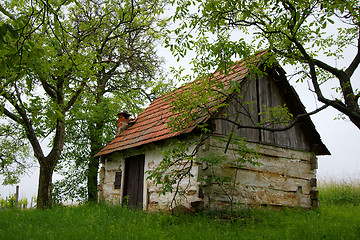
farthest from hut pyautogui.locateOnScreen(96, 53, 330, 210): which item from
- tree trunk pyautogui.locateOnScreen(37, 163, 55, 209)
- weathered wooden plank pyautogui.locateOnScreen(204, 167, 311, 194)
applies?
tree trunk pyautogui.locateOnScreen(37, 163, 55, 209)

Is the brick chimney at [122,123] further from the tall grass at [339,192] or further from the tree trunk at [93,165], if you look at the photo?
the tall grass at [339,192]

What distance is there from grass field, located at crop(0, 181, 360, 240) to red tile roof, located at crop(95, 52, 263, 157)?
91.9 inches

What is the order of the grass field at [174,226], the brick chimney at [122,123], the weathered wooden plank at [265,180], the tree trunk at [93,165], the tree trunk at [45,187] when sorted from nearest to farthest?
the grass field at [174,226], the weathered wooden plank at [265,180], the tree trunk at [45,187], the brick chimney at [122,123], the tree trunk at [93,165]

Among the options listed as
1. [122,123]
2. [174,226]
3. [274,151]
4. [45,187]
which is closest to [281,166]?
[274,151]

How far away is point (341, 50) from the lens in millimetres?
9266

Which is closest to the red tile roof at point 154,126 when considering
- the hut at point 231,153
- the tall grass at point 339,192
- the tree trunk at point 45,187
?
the hut at point 231,153

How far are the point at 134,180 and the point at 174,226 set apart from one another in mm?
4354

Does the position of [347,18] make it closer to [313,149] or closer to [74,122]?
[313,149]

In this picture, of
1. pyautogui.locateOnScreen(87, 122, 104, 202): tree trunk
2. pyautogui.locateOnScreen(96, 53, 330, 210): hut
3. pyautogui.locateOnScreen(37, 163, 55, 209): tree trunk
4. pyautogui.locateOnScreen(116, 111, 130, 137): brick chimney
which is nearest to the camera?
pyautogui.locateOnScreen(96, 53, 330, 210): hut

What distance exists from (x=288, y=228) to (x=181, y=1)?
5.61m

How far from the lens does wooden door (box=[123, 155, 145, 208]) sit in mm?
10537

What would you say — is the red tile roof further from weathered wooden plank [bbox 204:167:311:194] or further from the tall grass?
the tall grass

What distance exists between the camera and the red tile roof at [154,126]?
9.18 meters

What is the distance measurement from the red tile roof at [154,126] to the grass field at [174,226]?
→ 2.33 m
